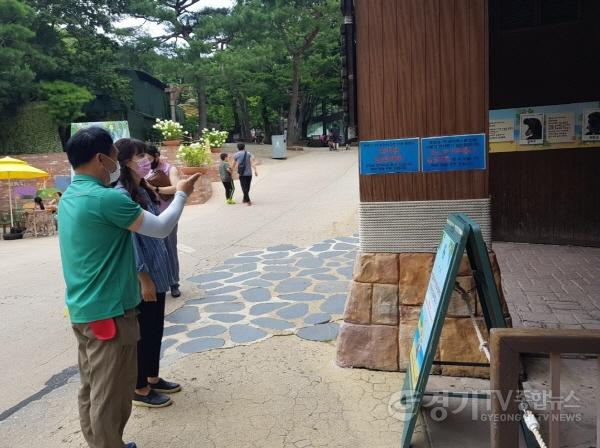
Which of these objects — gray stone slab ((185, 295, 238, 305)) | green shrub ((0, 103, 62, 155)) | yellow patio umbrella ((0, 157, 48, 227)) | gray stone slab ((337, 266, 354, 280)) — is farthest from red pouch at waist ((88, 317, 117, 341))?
green shrub ((0, 103, 62, 155))

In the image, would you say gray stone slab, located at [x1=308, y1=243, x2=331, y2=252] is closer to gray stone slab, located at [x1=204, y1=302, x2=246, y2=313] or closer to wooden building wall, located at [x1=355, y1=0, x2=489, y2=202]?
gray stone slab, located at [x1=204, y1=302, x2=246, y2=313]

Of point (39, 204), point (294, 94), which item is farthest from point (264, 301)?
point (294, 94)

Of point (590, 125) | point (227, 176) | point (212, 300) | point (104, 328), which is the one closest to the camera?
point (104, 328)

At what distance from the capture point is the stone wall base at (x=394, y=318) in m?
3.38

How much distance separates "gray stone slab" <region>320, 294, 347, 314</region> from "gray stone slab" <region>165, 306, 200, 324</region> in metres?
1.26

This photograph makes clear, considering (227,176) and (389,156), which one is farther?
(227,176)

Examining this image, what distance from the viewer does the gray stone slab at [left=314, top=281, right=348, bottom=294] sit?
567 centimetres

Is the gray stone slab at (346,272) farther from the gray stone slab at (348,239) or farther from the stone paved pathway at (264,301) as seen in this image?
the gray stone slab at (348,239)

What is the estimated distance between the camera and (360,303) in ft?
11.9

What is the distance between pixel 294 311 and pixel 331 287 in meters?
0.87

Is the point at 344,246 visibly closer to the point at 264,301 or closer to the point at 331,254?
the point at 331,254

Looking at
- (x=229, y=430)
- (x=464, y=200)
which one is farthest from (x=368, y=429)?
(x=464, y=200)

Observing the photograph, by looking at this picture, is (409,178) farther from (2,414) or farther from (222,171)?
(222,171)

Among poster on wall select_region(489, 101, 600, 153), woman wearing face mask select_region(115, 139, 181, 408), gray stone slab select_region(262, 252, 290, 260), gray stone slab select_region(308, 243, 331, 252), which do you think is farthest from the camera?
gray stone slab select_region(308, 243, 331, 252)
